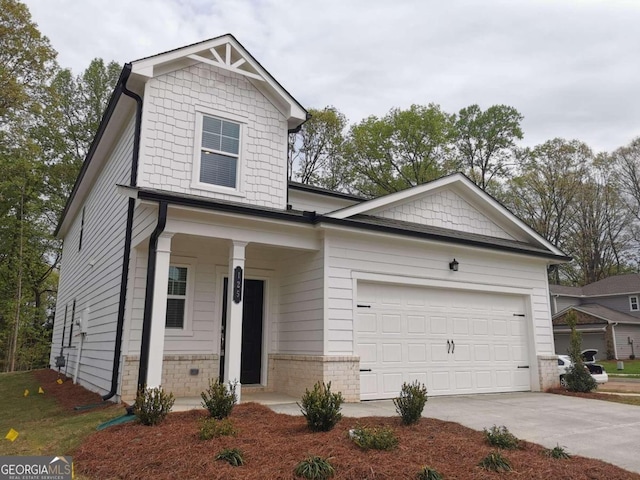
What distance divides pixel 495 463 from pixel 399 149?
86.2 feet

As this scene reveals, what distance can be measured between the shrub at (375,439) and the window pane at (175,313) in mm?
5088

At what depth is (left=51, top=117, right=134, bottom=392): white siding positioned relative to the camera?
9.27 m

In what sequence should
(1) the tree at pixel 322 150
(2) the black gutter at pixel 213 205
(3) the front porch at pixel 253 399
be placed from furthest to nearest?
(1) the tree at pixel 322 150, (3) the front porch at pixel 253 399, (2) the black gutter at pixel 213 205

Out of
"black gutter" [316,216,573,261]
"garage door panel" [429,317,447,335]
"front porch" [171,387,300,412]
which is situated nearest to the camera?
"front porch" [171,387,300,412]

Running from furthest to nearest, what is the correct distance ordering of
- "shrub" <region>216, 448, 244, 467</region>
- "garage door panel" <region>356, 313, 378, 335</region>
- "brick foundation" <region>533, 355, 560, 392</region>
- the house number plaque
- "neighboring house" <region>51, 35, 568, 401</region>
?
"brick foundation" <region>533, 355, 560, 392</region>
"garage door panel" <region>356, 313, 378, 335</region>
"neighboring house" <region>51, 35, 568, 401</region>
the house number plaque
"shrub" <region>216, 448, 244, 467</region>

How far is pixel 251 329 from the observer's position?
9.81 meters

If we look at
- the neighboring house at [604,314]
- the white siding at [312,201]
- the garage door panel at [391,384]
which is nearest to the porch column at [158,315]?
the garage door panel at [391,384]

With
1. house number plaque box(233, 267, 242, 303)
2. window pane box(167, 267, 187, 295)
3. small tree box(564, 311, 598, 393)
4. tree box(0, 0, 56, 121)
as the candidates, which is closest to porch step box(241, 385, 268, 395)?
window pane box(167, 267, 187, 295)

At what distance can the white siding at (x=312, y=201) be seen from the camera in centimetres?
1218

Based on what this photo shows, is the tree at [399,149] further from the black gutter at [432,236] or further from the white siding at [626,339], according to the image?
the black gutter at [432,236]

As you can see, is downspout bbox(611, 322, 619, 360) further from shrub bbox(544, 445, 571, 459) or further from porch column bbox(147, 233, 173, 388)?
porch column bbox(147, 233, 173, 388)

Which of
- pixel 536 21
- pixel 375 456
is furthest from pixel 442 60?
pixel 375 456

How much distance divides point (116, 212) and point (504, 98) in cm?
2791

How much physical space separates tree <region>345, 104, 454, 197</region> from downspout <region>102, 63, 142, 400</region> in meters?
20.7
